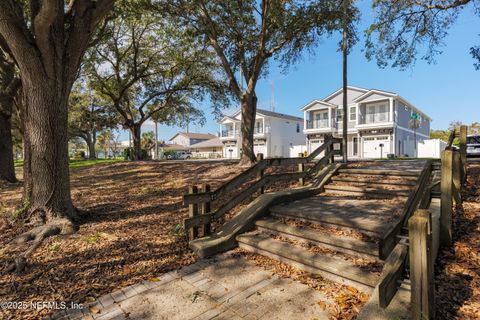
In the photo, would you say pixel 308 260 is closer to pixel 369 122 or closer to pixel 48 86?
pixel 48 86

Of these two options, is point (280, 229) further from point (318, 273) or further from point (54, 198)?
point (54, 198)

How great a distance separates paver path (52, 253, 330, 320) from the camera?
101 inches

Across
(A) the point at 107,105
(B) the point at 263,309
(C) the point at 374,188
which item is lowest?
(B) the point at 263,309

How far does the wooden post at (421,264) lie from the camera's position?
196 centimetres

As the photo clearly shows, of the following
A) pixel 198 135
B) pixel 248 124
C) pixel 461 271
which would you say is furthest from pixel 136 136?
pixel 198 135

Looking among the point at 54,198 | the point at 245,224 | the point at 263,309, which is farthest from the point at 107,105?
the point at 263,309

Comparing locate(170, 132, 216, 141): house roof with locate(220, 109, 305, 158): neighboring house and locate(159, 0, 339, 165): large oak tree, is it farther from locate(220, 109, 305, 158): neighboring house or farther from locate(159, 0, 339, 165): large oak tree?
locate(159, 0, 339, 165): large oak tree

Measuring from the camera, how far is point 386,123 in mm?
24031

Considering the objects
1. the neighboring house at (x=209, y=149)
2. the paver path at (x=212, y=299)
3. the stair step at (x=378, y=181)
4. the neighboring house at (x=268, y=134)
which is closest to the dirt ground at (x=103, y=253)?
the paver path at (x=212, y=299)

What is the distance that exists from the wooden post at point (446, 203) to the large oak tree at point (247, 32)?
7693 mm

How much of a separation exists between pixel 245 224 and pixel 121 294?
2.08 metres

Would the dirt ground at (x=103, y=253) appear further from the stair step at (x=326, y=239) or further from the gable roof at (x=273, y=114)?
the gable roof at (x=273, y=114)

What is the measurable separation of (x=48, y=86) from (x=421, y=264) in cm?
619

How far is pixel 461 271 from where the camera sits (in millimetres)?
2812
